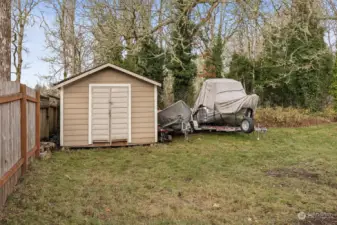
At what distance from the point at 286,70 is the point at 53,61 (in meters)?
12.8

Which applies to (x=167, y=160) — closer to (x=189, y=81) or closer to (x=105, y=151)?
(x=105, y=151)

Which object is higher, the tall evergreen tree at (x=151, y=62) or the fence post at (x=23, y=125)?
the tall evergreen tree at (x=151, y=62)

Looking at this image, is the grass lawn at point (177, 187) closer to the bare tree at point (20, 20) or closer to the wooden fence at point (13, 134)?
the wooden fence at point (13, 134)

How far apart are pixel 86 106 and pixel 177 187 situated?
4.84m

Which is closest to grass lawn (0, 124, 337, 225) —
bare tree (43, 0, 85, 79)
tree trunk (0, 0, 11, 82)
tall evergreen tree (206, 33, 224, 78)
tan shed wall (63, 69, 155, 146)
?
tan shed wall (63, 69, 155, 146)

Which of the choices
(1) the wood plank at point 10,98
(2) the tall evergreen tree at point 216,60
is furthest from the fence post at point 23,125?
(2) the tall evergreen tree at point 216,60

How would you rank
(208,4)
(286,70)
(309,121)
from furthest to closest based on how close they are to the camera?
1. (286,70)
2. (309,121)
3. (208,4)

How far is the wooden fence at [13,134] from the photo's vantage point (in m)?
3.77

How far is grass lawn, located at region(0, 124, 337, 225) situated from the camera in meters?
3.52

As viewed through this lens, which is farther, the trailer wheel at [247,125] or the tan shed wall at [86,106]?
the trailer wheel at [247,125]

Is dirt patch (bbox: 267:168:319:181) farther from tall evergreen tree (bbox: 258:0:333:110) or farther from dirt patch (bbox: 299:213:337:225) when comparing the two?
tall evergreen tree (bbox: 258:0:333:110)

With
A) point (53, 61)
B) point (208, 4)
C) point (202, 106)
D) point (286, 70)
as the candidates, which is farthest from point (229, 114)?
point (53, 61)

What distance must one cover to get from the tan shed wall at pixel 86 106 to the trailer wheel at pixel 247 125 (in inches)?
127

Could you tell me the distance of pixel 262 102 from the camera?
56.5 feet
